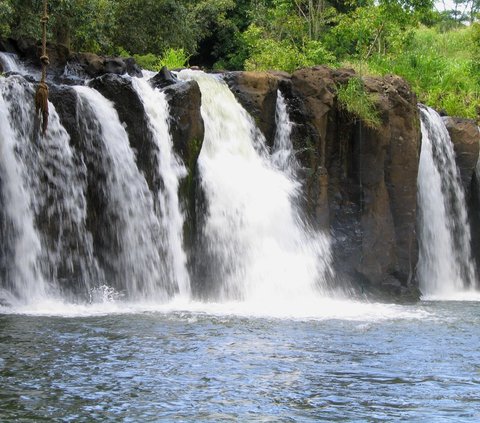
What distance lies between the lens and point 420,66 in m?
28.0

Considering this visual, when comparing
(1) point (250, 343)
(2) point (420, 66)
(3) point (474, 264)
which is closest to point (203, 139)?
(1) point (250, 343)

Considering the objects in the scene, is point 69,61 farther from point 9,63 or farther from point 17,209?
point 17,209

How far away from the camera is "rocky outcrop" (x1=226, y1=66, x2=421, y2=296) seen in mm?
17281

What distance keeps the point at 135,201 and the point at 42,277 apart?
2.16 metres

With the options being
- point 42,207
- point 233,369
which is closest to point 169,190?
point 42,207

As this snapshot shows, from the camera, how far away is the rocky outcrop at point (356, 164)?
1728 centimetres

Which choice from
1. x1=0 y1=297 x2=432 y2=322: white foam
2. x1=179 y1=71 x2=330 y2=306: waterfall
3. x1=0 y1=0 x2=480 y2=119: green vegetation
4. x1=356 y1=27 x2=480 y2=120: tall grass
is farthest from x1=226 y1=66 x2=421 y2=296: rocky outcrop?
x1=356 y1=27 x2=480 y2=120: tall grass

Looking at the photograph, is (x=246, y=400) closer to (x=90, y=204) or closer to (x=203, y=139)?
(x=90, y=204)

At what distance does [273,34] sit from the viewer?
32562mm

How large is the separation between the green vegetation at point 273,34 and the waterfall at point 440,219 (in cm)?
348

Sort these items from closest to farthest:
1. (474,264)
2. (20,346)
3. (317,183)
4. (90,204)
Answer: (20,346) < (90,204) < (317,183) < (474,264)

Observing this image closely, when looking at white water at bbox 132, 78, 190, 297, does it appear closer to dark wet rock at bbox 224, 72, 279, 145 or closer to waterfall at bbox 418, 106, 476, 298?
dark wet rock at bbox 224, 72, 279, 145

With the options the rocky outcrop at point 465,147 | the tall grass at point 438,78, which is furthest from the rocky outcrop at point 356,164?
the tall grass at point 438,78

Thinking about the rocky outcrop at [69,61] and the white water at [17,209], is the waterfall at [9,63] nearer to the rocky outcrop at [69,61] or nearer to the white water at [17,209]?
the rocky outcrop at [69,61]
